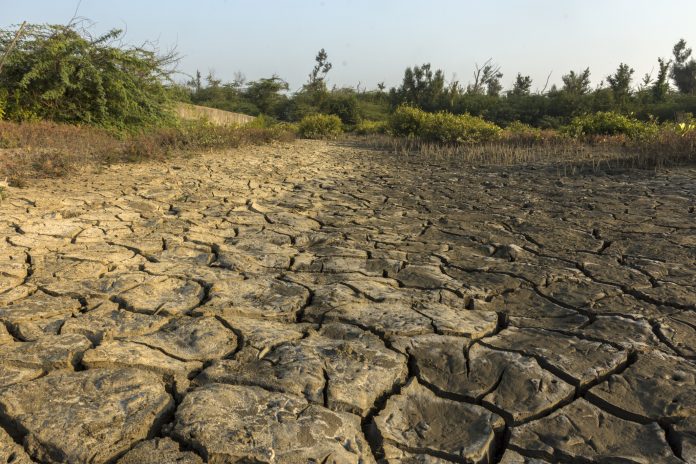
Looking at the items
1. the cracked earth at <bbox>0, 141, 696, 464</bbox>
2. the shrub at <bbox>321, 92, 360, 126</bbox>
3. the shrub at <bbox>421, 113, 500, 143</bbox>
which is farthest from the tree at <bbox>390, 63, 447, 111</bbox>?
the cracked earth at <bbox>0, 141, 696, 464</bbox>

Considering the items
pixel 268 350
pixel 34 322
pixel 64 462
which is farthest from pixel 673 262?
pixel 34 322

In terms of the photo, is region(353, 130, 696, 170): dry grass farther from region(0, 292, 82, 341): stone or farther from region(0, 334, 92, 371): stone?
region(0, 334, 92, 371): stone

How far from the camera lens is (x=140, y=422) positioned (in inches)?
69.9

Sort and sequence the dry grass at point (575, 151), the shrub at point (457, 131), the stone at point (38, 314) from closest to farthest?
the stone at point (38, 314)
the dry grass at point (575, 151)
the shrub at point (457, 131)

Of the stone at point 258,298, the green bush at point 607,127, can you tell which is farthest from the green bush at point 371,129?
the stone at point 258,298

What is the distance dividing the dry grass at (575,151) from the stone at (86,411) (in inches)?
298

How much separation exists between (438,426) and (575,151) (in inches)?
364

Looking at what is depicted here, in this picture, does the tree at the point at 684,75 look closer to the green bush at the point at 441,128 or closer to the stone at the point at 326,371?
the green bush at the point at 441,128

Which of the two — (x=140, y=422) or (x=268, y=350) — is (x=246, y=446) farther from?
(x=268, y=350)

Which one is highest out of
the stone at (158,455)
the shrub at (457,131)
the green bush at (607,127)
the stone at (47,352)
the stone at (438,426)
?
the green bush at (607,127)

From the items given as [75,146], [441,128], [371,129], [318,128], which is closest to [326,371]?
[75,146]

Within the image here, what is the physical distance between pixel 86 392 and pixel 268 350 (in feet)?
2.51

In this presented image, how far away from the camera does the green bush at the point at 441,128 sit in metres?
12.2

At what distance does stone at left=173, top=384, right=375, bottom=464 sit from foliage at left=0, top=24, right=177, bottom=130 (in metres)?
8.68
